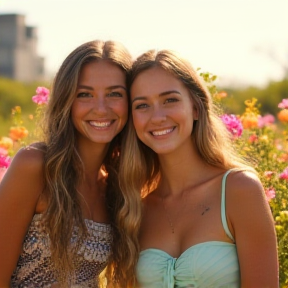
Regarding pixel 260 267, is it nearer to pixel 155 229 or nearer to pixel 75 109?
pixel 155 229

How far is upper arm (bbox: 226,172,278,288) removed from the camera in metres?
3.58

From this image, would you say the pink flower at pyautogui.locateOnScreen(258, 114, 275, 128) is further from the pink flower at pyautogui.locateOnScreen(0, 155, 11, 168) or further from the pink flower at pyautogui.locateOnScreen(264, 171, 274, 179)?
the pink flower at pyautogui.locateOnScreen(0, 155, 11, 168)

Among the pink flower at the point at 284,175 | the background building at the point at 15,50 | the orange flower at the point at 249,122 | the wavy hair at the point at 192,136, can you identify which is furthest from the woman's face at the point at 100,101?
the background building at the point at 15,50

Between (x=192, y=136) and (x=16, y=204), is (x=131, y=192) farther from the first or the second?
(x=16, y=204)

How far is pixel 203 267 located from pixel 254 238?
276 mm

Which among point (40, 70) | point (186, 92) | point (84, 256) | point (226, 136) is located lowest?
point (40, 70)

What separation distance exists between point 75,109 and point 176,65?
57 centimetres

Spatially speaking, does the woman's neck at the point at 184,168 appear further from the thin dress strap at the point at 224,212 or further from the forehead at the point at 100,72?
the forehead at the point at 100,72

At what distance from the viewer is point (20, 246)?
12.6ft

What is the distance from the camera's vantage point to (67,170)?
4.01m

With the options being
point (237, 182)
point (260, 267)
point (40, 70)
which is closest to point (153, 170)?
point (237, 182)

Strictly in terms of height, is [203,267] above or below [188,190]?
below

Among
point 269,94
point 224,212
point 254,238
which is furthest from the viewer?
point 269,94

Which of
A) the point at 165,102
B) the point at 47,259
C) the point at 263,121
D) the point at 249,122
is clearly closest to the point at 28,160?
the point at 47,259
